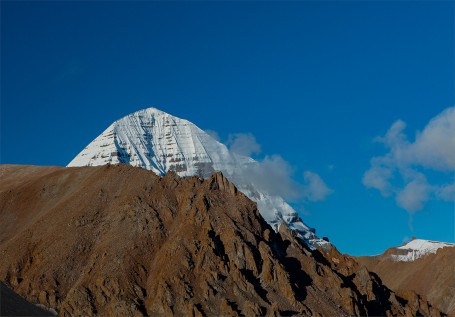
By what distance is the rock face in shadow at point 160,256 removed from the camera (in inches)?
5758

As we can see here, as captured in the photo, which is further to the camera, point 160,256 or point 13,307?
point 160,256

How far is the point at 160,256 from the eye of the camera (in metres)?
157

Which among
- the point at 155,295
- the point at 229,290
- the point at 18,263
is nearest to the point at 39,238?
the point at 18,263

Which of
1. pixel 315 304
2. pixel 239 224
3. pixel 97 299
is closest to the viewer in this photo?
pixel 97 299

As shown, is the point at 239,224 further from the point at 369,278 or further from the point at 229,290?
the point at 369,278

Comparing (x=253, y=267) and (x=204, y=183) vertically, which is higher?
(x=204, y=183)

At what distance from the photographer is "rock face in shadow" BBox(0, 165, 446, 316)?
146 m

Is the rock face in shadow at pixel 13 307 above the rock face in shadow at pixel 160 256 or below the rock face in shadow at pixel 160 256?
below

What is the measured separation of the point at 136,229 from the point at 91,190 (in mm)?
21759

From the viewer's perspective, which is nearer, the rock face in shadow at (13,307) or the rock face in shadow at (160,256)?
the rock face in shadow at (13,307)

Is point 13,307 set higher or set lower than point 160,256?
lower

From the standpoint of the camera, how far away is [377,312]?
177m

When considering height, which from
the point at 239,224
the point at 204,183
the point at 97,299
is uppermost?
the point at 204,183

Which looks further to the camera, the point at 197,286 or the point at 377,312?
the point at 377,312
